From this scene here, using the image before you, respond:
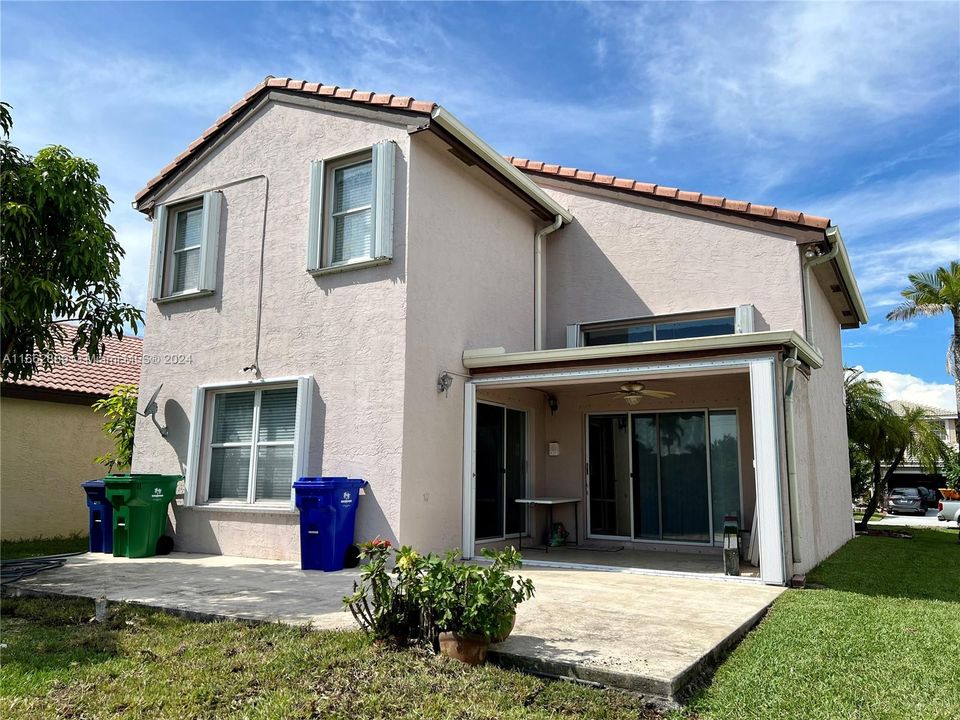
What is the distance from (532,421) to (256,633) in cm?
727

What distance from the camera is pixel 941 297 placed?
23.3m

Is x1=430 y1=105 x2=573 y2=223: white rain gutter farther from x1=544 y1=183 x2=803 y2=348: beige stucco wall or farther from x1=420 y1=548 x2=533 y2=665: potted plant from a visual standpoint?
x1=420 y1=548 x2=533 y2=665: potted plant

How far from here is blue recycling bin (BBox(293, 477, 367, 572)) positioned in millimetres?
8289

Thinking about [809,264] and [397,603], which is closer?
[397,603]

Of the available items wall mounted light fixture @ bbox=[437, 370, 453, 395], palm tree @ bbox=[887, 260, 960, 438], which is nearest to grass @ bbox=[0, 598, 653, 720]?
wall mounted light fixture @ bbox=[437, 370, 453, 395]

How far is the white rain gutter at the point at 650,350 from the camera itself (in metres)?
8.01

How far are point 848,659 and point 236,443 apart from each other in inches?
322

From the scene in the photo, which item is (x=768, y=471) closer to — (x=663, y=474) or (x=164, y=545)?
(x=663, y=474)

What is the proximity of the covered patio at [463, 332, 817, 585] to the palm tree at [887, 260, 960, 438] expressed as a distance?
1703 cm

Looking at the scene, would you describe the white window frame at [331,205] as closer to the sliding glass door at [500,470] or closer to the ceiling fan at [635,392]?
the sliding glass door at [500,470]


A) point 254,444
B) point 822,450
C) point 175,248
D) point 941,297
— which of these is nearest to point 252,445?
point 254,444

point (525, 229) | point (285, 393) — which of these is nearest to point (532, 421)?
point (525, 229)

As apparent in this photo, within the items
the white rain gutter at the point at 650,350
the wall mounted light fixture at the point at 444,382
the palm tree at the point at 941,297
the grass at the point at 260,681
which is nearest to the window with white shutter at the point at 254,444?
the wall mounted light fixture at the point at 444,382

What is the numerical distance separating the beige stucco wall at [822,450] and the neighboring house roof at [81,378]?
468 inches
